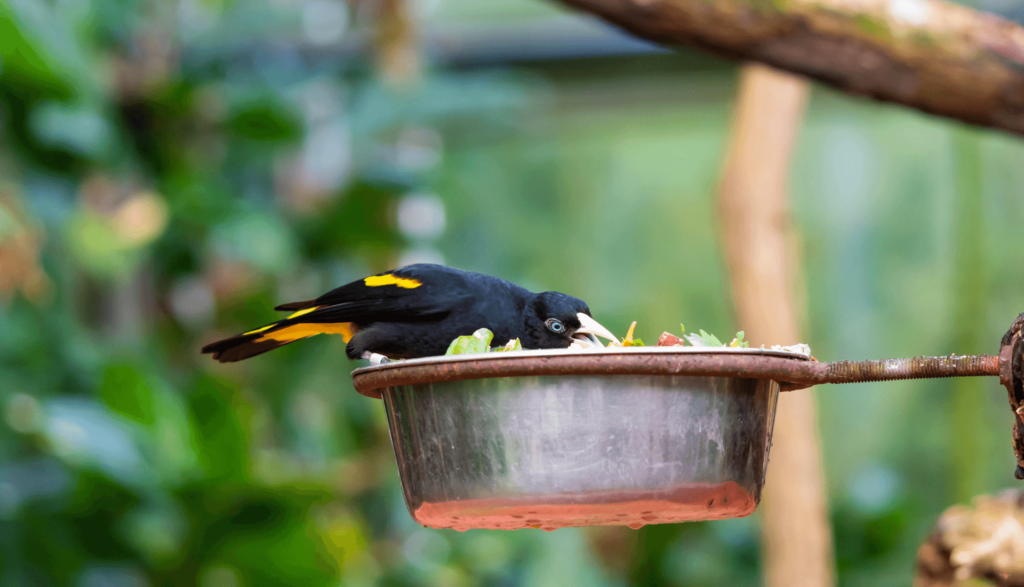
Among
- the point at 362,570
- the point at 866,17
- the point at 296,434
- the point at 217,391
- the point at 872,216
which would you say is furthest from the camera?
the point at 872,216

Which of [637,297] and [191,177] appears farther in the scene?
[637,297]

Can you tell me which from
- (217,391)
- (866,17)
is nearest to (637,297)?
(217,391)

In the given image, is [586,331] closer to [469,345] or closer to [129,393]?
[469,345]

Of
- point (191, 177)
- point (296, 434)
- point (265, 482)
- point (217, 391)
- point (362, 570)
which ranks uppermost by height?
point (191, 177)

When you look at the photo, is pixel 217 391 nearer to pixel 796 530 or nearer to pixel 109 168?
pixel 109 168

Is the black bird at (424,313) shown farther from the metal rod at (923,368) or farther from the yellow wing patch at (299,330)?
the metal rod at (923,368)

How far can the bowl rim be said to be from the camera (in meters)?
1.15

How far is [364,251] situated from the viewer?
515cm

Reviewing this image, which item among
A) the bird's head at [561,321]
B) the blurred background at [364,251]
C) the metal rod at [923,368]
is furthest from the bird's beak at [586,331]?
the blurred background at [364,251]

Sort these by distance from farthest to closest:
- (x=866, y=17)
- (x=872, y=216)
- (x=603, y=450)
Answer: (x=872, y=216) < (x=866, y=17) < (x=603, y=450)

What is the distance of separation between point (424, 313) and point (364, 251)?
10.7 ft

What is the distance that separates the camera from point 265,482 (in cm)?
384

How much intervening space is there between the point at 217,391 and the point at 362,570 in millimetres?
1229

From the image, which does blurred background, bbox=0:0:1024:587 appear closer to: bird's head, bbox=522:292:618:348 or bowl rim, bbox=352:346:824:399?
bird's head, bbox=522:292:618:348
